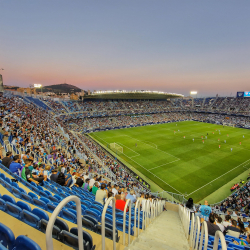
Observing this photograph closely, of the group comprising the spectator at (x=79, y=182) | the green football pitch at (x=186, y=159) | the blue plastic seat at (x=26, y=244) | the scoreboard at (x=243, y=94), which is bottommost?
the green football pitch at (x=186, y=159)

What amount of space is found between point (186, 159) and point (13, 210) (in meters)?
28.3

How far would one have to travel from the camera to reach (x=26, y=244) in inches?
81.9

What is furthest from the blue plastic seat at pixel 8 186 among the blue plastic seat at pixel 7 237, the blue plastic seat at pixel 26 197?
the blue plastic seat at pixel 7 237

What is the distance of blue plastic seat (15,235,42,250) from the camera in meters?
2.04

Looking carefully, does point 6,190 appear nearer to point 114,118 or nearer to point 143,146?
point 143,146

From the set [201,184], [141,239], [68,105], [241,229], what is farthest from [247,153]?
[68,105]

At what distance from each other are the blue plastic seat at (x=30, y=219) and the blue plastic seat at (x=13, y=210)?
0.17 m

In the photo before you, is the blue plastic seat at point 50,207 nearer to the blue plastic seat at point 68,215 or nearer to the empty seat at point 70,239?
the blue plastic seat at point 68,215

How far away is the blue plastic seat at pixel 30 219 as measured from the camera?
3.14m

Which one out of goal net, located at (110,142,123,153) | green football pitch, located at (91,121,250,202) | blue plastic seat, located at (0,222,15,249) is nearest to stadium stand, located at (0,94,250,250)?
blue plastic seat, located at (0,222,15,249)

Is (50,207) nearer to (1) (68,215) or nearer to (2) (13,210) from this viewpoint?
(1) (68,215)

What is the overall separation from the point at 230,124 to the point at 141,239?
6631 cm

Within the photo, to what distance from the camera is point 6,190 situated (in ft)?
17.7

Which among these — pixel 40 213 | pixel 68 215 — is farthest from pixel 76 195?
pixel 40 213
